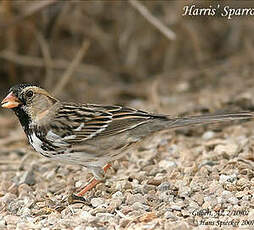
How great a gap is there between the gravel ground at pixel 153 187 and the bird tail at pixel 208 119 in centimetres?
33

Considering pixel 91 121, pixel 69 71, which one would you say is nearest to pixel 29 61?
pixel 69 71

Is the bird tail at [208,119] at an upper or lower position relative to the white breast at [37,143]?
upper

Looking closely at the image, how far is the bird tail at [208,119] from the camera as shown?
14.3ft

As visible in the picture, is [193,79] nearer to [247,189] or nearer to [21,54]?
[21,54]

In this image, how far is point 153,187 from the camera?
4.47m

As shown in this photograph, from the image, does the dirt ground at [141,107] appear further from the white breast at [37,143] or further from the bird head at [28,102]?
the bird head at [28,102]

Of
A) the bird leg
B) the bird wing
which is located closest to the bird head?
the bird wing

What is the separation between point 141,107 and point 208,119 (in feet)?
9.22

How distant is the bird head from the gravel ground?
0.64 meters

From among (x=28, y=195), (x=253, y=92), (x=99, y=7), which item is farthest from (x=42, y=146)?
(x=99, y=7)

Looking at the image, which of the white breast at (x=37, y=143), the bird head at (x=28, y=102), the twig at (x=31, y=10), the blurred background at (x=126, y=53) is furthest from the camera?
the blurred background at (x=126, y=53)

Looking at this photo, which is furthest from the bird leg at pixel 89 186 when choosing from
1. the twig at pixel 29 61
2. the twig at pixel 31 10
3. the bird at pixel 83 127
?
the twig at pixel 29 61

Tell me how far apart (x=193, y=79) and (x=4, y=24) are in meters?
2.53

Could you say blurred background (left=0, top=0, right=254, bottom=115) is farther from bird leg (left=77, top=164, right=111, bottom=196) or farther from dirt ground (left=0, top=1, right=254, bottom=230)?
bird leg (left=77, top=164, right=111, bottom=196)
